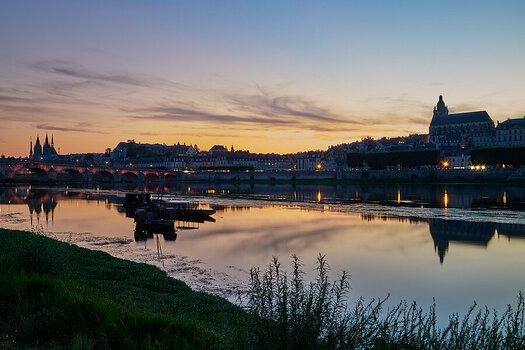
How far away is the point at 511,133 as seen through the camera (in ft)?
528

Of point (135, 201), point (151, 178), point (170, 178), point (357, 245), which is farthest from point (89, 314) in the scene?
point (151, 178)

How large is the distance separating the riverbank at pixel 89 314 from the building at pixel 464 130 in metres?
169

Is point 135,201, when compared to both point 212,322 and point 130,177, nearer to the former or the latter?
point 212,322

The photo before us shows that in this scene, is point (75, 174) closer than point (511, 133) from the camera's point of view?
Yes

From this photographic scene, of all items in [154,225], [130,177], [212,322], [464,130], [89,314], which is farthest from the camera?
[464,130]

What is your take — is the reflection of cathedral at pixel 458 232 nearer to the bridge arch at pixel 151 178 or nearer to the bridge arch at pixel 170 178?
the bridge arch at pixel 170 178

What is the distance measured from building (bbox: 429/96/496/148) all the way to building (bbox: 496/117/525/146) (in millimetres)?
6253

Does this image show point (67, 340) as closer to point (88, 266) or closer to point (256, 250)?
point (88, 266)

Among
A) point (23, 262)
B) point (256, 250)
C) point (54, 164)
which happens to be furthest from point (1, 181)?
point (23, 262)

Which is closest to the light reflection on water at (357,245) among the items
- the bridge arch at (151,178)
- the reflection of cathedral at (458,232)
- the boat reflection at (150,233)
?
the reflection of cathedral at (458,232)

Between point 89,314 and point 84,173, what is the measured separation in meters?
147

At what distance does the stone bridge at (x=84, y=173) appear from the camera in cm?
13200

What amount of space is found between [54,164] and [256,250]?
418 ft

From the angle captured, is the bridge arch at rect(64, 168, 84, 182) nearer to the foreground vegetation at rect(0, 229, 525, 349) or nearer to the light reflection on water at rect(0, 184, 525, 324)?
the light reflection on water at rect(0, 184, 525, 324)
